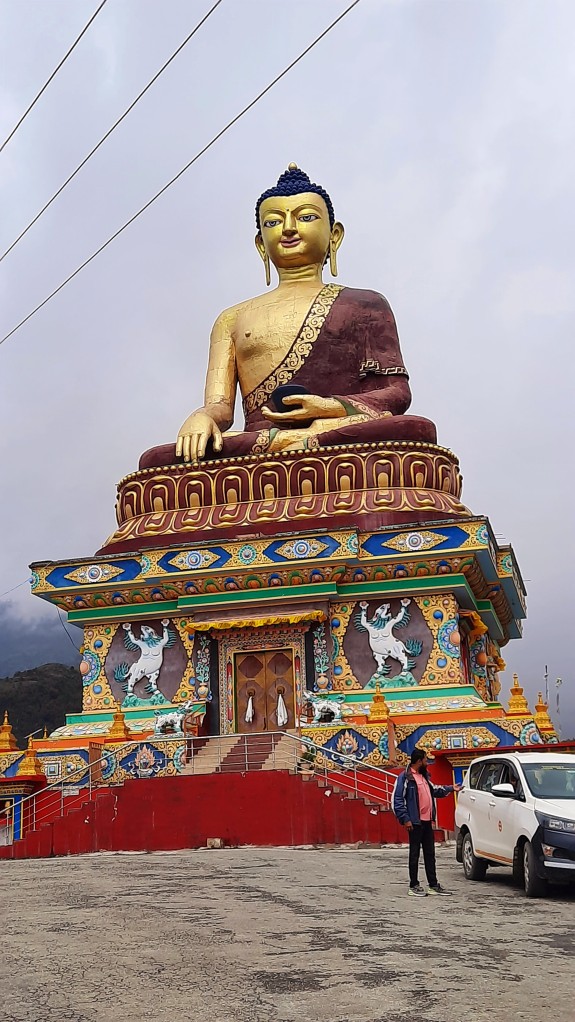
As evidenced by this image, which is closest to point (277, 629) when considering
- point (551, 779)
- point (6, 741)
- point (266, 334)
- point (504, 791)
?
point (6, 741)

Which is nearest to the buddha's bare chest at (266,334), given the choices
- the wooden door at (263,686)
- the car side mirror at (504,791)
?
the wooden door at (263,686)

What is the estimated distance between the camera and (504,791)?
9.97 m

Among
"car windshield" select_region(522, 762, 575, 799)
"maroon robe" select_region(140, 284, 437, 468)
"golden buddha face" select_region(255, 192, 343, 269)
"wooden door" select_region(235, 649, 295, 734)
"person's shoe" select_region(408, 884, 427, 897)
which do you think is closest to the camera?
"person's shoe" select_region(408, 884, 427, 897)

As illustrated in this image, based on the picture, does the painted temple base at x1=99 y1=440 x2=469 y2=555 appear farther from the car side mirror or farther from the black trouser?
the black trouser

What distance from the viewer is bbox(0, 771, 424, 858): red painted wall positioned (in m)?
15.0

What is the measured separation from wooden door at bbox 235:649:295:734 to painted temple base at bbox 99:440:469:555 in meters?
2.18

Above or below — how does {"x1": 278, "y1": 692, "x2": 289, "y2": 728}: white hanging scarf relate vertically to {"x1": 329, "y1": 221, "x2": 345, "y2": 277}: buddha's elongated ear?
below

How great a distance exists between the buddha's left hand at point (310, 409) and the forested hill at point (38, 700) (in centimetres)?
2786

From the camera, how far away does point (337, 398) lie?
22.7 meters

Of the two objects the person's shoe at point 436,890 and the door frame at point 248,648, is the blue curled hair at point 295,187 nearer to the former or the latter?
the door frame at point 248,648

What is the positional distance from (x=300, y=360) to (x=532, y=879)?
1636cm

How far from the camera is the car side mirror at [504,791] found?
9922 mm

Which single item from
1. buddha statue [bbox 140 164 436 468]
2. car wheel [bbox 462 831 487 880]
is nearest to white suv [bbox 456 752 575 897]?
car wheel [bbox 462 831 487 880]

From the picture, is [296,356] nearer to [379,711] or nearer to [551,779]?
[379,711]
